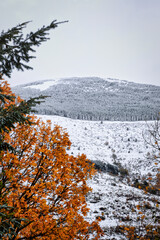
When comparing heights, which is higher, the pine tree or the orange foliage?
the pine tree

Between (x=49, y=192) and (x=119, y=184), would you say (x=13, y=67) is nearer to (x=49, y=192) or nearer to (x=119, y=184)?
(x=49, y=192)

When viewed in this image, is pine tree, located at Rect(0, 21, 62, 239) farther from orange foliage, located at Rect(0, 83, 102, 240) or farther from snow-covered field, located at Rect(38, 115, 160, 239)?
snow-covered field, located at Rect(38, 115, 160, 239)

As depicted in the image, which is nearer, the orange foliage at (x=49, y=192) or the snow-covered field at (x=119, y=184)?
the orange foliage at (x=49, y=192)

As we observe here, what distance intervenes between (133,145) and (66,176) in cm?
4461

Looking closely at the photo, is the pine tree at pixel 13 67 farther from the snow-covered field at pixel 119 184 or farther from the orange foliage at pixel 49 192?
the snow-covered field at pixel 119 184

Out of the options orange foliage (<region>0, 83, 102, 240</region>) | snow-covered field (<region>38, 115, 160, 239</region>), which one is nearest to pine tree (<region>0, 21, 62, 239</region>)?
orange foliage (<region>0, 83, 102, 240</region>)

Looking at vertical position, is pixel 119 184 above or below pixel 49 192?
below

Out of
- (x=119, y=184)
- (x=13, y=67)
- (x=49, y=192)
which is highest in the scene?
(x=13, y=67)

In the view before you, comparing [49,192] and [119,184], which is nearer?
[49,192]

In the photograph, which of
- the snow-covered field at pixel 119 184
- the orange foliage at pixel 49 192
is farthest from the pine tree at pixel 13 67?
the snow-covered field at pixel 119 184

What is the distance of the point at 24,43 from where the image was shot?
3.36 metres

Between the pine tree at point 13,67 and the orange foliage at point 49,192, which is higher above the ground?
the pine tree at point 13,67

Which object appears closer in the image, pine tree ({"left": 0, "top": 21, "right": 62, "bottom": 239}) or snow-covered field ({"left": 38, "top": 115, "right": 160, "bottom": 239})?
pine tree ({"left": 0, "top": 21, "right": 62, "bottom": 239})

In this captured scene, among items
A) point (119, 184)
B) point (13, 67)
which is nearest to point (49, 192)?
point (13, 67)
